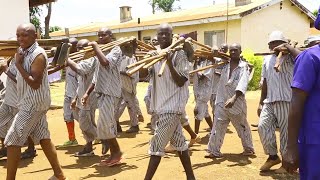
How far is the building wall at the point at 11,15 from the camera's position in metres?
12.1

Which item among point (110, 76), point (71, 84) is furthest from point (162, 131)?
point (71, 84)

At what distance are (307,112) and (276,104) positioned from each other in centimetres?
239

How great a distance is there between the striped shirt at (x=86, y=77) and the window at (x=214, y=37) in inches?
530

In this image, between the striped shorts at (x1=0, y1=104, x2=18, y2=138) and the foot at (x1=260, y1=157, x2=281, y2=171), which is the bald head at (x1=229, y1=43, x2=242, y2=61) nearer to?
the foot at (x1=260, y1=157, x2=281, y2=171)

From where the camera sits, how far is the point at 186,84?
4.47 metres

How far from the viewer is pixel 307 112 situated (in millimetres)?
2580

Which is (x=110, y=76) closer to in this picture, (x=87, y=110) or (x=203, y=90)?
(x=87, y=110)

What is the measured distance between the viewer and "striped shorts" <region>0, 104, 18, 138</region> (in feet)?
18.6

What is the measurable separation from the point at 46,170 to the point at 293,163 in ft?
12.1

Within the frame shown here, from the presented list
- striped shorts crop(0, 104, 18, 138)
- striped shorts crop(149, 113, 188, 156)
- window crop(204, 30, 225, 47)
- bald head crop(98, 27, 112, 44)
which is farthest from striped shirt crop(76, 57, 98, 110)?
window crop(204, 30, 225, 47)

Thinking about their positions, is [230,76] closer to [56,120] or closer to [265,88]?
[265,88]

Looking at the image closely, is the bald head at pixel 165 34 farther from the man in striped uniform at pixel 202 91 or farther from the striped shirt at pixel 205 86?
the striped shirt at pixel 205 86

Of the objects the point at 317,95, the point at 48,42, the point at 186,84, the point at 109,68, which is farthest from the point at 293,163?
the point at 48,42

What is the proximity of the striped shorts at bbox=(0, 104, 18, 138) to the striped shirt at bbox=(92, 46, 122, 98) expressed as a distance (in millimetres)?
1246
